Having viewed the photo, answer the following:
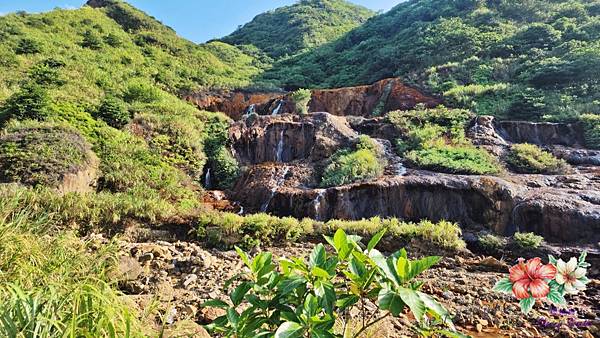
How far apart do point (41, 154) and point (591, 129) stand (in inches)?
645

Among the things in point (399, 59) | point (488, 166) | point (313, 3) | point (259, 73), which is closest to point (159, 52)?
point (259, 73)

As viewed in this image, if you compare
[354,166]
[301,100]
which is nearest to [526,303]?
[354,166]

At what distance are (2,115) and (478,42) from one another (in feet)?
73.9

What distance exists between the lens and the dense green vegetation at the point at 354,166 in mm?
10438

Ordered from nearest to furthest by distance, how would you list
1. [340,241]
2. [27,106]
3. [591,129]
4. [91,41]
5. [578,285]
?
[578,285] < [340,241] < [27,106] < [591,129] < [91,41]

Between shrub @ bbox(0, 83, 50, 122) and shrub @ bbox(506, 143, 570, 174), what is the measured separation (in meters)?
14.3

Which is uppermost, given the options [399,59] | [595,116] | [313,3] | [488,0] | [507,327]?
[313,3]

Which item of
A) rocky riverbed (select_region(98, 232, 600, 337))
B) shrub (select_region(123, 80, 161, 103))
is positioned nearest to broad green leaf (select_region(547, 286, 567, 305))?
rocky riverbed (select_region(98, 232, 600, 337))

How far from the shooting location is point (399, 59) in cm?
Result: 2359

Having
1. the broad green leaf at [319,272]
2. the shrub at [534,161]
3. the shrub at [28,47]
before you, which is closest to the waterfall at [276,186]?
the shrub at [534,161]

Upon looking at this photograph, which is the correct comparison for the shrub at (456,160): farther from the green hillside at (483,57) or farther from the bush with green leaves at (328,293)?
the bush with green leaves at (328,293)

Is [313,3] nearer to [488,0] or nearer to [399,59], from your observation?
[488,0]

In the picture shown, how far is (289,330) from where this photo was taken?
132cm

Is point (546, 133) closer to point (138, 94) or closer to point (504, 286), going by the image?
point (504, 286)
